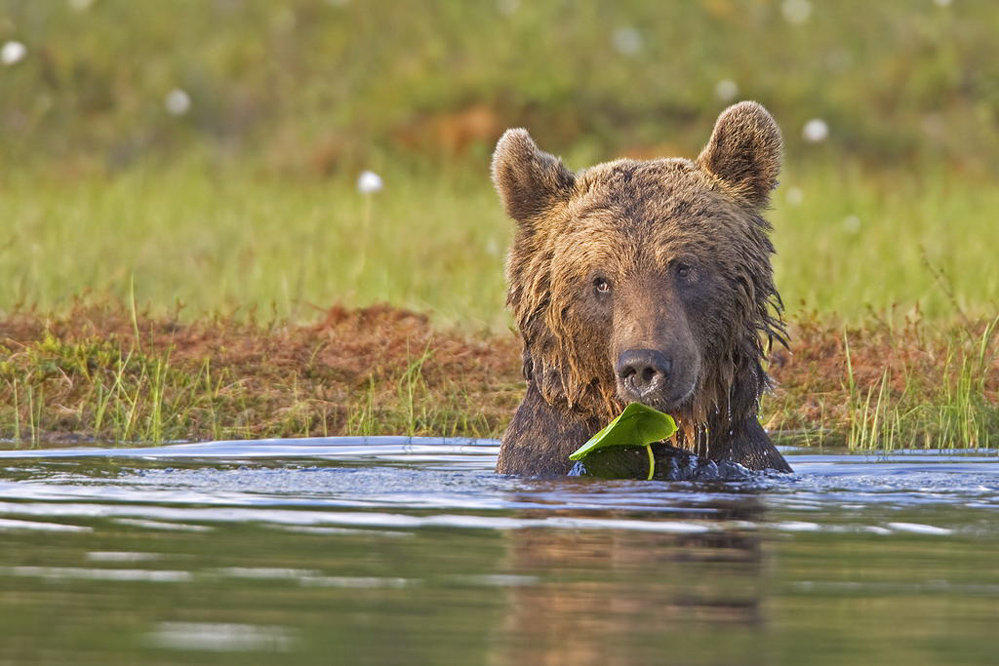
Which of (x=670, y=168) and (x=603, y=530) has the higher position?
(x=670, y=168)

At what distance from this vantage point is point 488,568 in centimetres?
475

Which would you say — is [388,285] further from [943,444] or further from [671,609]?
[671,609]

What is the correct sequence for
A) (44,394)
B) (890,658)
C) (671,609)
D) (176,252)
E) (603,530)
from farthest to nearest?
(176,252), (44,394), (603,530), (671,609), (890,658)

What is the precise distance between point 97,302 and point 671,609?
7.97 m

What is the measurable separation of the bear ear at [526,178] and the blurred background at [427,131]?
4.34 metres

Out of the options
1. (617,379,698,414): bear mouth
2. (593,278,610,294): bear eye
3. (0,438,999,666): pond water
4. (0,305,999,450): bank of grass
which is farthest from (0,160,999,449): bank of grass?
(617,379,698,414): bear mouth

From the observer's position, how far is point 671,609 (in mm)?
4156

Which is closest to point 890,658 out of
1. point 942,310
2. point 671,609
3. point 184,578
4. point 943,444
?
point 671,609

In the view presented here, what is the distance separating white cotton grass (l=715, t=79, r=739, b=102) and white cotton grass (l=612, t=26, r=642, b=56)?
227 cm

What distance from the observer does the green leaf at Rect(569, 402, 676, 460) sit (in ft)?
21.0

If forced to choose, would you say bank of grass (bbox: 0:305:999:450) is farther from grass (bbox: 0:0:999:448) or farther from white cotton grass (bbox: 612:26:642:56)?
white cotton grass (bbox: 612:26:642:56)

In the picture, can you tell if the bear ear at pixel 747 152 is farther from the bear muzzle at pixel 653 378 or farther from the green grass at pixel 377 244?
the green grass at pixel 377 244

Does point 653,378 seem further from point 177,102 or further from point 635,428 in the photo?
point 177,102

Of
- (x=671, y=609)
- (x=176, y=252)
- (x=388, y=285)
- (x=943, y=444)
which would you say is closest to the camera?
(x=671, y=609)
